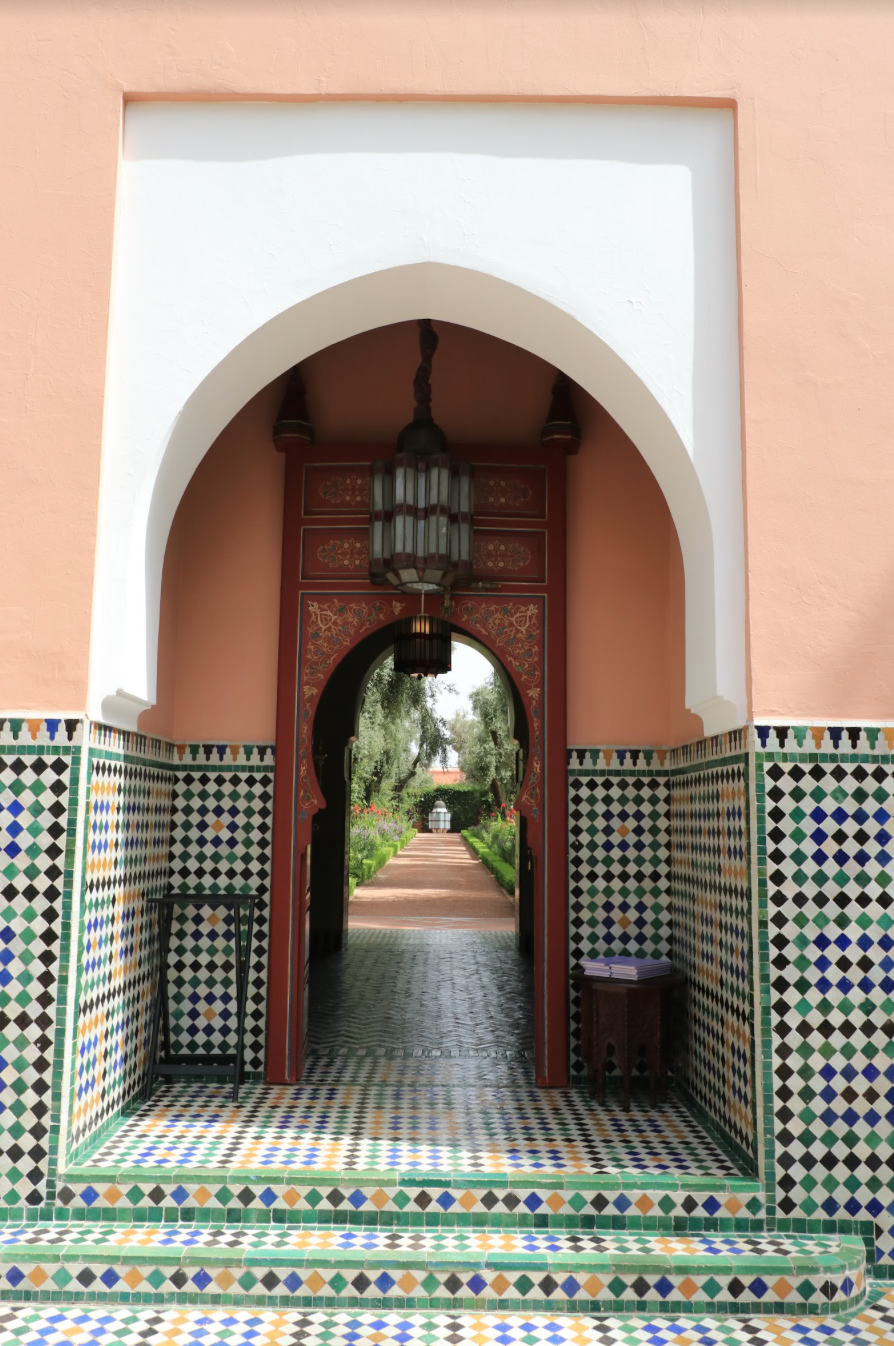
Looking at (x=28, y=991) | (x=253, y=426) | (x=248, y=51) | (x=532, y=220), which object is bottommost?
(x=28, y=991)

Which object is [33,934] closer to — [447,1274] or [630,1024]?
[447,1274]

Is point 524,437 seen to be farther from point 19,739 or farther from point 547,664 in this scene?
point 19,739

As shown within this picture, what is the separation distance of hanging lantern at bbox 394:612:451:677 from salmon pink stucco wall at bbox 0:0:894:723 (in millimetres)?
2745

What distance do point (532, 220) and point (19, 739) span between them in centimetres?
214

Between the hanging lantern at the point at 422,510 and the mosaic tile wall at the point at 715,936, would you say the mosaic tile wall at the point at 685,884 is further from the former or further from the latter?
the hanging lantern at the point at 422,510

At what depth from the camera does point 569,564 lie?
13.5ft

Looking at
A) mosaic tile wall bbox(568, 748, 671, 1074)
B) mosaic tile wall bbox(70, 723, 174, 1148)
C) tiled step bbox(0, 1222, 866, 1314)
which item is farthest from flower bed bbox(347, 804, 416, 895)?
tiled step bbox(0, 1222, 866, 1314)

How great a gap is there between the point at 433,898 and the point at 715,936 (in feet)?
28.7

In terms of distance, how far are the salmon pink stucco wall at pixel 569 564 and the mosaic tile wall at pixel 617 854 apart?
12 centimetres

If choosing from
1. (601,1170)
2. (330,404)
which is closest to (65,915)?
(601,1170)

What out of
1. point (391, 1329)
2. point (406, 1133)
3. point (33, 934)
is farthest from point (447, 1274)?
point (33, 934)

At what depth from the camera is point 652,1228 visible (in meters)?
2.83

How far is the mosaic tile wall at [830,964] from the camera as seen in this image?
283 cm

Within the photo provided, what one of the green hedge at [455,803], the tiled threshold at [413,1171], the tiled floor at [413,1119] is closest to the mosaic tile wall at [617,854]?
the tiled floor at [413,1119]
